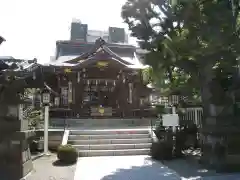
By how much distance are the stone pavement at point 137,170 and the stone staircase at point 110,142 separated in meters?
0.79

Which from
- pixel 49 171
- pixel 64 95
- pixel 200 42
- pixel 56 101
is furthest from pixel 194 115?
pixel 56 101

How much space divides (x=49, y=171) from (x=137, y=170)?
3.09 metres

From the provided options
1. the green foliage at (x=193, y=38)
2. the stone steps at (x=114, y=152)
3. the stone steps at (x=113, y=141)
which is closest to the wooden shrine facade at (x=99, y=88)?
the stone steps at (x=113, y=141)

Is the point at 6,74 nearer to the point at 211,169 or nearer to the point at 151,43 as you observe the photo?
the point at 151,43

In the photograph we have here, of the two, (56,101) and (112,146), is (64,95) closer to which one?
(56,101)

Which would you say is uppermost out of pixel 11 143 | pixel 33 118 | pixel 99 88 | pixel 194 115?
pixel 99 88

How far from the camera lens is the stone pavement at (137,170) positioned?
7.96 meters

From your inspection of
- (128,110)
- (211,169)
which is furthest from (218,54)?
(128,110)

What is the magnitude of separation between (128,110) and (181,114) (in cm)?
751

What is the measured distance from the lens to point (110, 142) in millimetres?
12625

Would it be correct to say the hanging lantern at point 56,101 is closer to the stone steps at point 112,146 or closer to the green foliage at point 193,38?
the stone steps at point 112,146

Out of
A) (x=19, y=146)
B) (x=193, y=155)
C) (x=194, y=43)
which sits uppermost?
(x=194, y=43)

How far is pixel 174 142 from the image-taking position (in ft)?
36.7

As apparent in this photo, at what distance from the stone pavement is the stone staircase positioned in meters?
0.79
